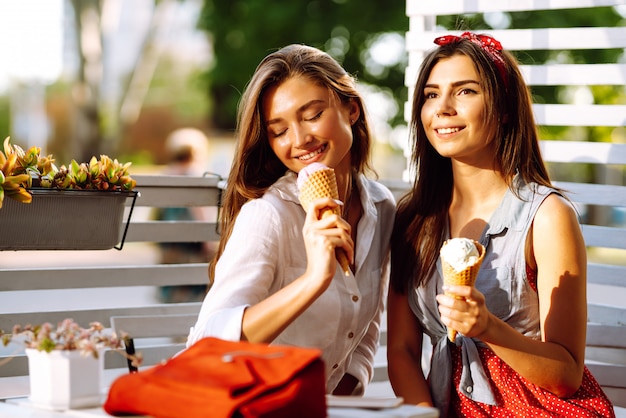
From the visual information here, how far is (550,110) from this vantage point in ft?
14.6

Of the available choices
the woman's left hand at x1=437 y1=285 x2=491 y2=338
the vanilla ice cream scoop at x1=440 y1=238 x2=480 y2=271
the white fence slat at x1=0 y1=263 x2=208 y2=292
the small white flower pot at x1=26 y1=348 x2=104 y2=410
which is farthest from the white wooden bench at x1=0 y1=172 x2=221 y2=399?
the woman's left hand at x1=437 y1=285 x2=491 y2=338

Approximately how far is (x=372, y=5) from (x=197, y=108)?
24991 millimetres

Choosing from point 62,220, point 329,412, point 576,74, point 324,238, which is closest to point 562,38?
point 576,74

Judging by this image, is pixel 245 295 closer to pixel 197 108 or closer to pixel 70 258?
pixel 70 258

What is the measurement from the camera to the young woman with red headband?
2939 millimetres

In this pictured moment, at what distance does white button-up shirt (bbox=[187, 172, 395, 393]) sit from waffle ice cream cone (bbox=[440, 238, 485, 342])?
1.66 feet

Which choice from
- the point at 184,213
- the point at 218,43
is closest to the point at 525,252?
the point at 184,213

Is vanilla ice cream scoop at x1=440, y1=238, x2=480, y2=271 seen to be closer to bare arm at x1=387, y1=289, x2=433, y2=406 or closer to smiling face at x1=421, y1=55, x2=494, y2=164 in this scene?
smiling face at x1=421, y1=55, x2=494, y2=164

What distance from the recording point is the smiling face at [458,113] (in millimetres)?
3107

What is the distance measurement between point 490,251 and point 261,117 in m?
0.86

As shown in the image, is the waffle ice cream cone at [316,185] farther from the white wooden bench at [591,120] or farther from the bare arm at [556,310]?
the white wooden bench at [591,120]

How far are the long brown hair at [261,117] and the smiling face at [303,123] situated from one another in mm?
30

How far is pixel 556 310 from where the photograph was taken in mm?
2926

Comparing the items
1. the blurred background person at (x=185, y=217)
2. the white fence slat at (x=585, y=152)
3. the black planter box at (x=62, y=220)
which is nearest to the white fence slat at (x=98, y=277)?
the blurred background person at (x=185, y=217)
